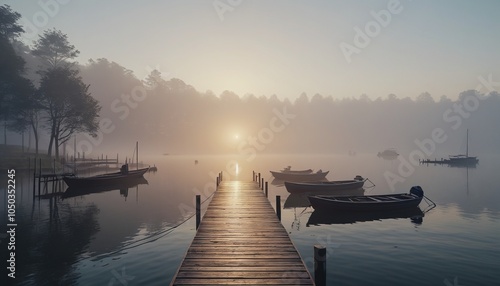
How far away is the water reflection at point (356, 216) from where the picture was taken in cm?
2273

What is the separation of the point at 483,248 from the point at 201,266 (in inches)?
703

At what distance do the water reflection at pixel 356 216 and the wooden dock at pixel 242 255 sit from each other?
803cm

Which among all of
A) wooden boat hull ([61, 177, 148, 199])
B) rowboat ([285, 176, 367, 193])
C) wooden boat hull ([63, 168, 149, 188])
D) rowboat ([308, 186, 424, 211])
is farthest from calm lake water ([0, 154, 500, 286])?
wooden boat hull ([63, 168, 149, 188])

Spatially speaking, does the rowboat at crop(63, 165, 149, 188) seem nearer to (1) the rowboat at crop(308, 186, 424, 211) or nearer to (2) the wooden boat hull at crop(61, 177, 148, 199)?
(2) the wooden boat hull at crop(61, 177, 148, 199)

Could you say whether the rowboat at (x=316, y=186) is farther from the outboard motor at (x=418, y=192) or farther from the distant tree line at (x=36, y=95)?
the distant tree line at (x=36, y=95)

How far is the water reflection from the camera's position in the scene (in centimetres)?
2273

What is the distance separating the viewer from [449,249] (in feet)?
54.7

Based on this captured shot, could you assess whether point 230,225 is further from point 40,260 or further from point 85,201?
point 85,201

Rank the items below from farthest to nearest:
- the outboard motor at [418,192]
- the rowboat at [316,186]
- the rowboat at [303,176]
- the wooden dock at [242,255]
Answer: the rowboat at [303,176] → the rowboat at [316,186] → the outboard motor at [418,192] → the wooden dock at [242,255]

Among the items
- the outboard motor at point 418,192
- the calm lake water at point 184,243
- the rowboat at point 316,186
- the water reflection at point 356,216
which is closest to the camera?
the calm lake water at point 184,243

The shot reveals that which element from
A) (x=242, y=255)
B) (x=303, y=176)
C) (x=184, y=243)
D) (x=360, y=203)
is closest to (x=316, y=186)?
(x=360, y=203)

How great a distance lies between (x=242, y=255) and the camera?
401 inches

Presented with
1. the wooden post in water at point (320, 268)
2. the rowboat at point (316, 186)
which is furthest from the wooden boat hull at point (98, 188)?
the wooden post in water at point (320, 268)

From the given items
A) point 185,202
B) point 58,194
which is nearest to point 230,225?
point 185,202
